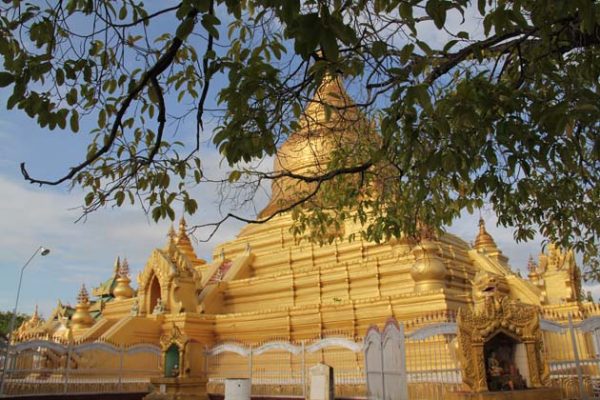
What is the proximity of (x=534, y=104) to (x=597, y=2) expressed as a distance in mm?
1002

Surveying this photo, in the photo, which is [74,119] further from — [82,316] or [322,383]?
[82,316]

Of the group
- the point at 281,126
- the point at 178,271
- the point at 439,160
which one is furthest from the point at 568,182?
the point at 178,271

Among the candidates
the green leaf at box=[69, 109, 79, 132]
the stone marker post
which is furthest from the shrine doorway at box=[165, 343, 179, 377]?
the green leaf at box=[69, 109, 79, 132]

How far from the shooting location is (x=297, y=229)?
9.38 meters

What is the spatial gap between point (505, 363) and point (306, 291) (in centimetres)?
1334

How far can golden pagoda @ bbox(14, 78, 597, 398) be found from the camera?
19.0m

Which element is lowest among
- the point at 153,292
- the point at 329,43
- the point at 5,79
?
the point at 329,43

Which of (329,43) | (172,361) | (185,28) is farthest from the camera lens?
(172,361)

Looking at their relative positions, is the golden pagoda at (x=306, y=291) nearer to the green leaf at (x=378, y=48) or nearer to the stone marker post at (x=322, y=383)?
the stone marker post at (x=322, y=383)

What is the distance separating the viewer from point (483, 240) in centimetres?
2911

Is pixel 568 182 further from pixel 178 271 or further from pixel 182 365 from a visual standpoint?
pixel 178 271

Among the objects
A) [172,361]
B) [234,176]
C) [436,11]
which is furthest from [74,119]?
[172,361]

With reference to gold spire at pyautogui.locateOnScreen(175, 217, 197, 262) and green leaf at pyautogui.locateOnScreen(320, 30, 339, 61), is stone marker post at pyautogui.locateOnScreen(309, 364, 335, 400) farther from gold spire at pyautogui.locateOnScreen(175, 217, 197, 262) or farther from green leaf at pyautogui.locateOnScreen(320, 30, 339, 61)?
gold spire at pyautogui.locateOnScreen(175, 217, 197, 262)

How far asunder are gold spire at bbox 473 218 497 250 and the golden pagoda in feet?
9.03
